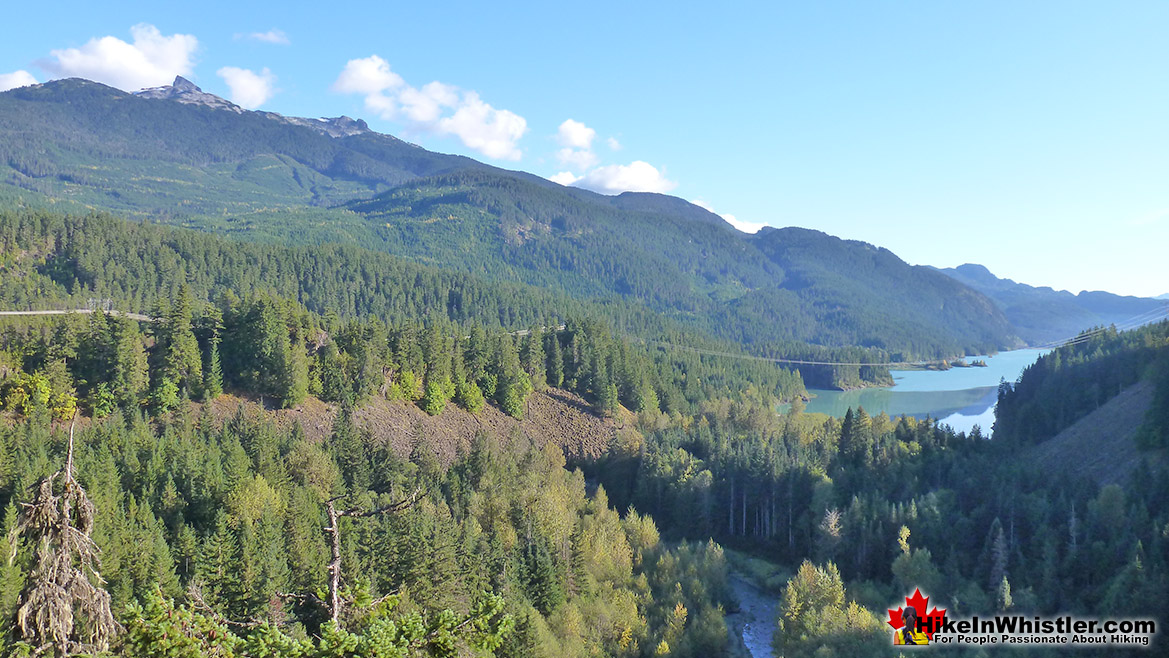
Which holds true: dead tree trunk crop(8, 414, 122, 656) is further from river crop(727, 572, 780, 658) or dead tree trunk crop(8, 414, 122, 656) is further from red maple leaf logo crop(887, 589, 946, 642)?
river crop(727, 572, 780, 658)

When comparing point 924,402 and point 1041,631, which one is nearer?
point 1041,631

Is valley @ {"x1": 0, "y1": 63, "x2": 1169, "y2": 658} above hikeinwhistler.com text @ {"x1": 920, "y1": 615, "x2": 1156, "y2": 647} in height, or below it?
above

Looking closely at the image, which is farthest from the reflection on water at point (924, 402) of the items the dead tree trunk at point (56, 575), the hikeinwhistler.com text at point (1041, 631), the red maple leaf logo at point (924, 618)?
the dead tree trunk at point (56, 575)

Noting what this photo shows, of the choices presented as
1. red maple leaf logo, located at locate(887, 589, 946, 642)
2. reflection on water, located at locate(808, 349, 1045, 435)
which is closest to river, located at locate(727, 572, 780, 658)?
red maple leaf logo, located at locate(887, 589, 946, 642)

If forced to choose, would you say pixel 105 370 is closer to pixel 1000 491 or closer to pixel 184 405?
pixel 184 405

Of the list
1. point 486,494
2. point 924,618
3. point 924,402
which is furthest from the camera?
point 924,402

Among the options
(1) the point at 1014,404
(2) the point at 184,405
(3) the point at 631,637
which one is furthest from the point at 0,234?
(1) the point at 1014,404

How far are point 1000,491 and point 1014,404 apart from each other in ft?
183

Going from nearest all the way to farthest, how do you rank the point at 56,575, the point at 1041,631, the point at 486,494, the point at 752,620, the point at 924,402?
the point at 56,575, the point at 1041,631, the point at 752,620, the point at 486,494, the point at 924,402

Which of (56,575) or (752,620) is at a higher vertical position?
(56,575)

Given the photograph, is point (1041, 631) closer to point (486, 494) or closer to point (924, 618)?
point (924, 618)


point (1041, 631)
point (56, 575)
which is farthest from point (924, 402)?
point (56, 575)

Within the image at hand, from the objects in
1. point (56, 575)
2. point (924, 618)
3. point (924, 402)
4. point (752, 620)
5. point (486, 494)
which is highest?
point (56, 575)

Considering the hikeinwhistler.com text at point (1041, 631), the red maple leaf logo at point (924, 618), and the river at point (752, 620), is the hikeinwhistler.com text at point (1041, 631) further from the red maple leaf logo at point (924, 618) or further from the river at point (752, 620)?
the river at point (752, 620)
